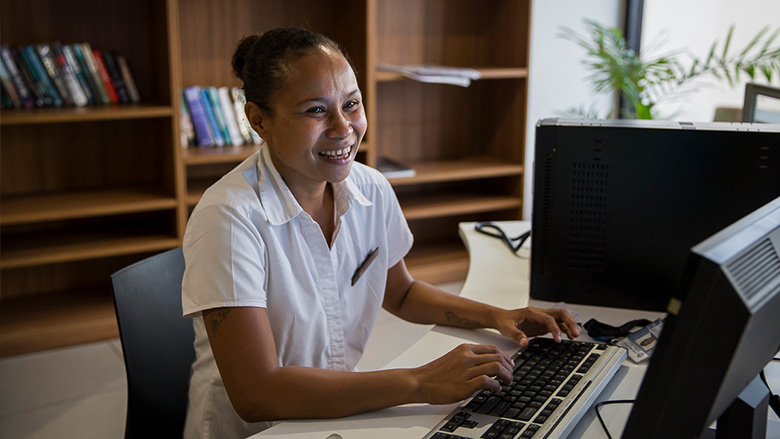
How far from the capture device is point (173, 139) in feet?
9.64

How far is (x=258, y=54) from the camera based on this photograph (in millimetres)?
1349

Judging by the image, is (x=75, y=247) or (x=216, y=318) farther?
(x=75, y=247)

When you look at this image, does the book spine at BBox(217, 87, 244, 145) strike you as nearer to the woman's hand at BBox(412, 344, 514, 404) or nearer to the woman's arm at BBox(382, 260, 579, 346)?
the woman's arm at BBox(382, 260, 579, 346)

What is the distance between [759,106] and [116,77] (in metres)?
2.36

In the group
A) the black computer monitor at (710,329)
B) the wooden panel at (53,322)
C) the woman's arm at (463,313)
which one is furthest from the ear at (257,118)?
the wooden panel at (53,322)

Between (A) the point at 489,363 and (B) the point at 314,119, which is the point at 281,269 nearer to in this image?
(B) the point at 314,119

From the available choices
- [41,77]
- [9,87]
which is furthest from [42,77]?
[9,87]

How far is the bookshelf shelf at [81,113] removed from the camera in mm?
2648

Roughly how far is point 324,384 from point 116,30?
7.87ft

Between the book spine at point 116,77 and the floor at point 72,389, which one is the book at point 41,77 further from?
the floor at point 72,389

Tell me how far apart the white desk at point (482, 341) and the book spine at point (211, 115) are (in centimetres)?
139

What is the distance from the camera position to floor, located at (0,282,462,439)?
2.31 metres

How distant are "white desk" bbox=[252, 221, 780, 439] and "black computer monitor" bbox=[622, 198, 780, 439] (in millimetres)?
335

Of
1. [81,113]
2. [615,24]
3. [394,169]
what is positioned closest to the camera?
[81,113]
